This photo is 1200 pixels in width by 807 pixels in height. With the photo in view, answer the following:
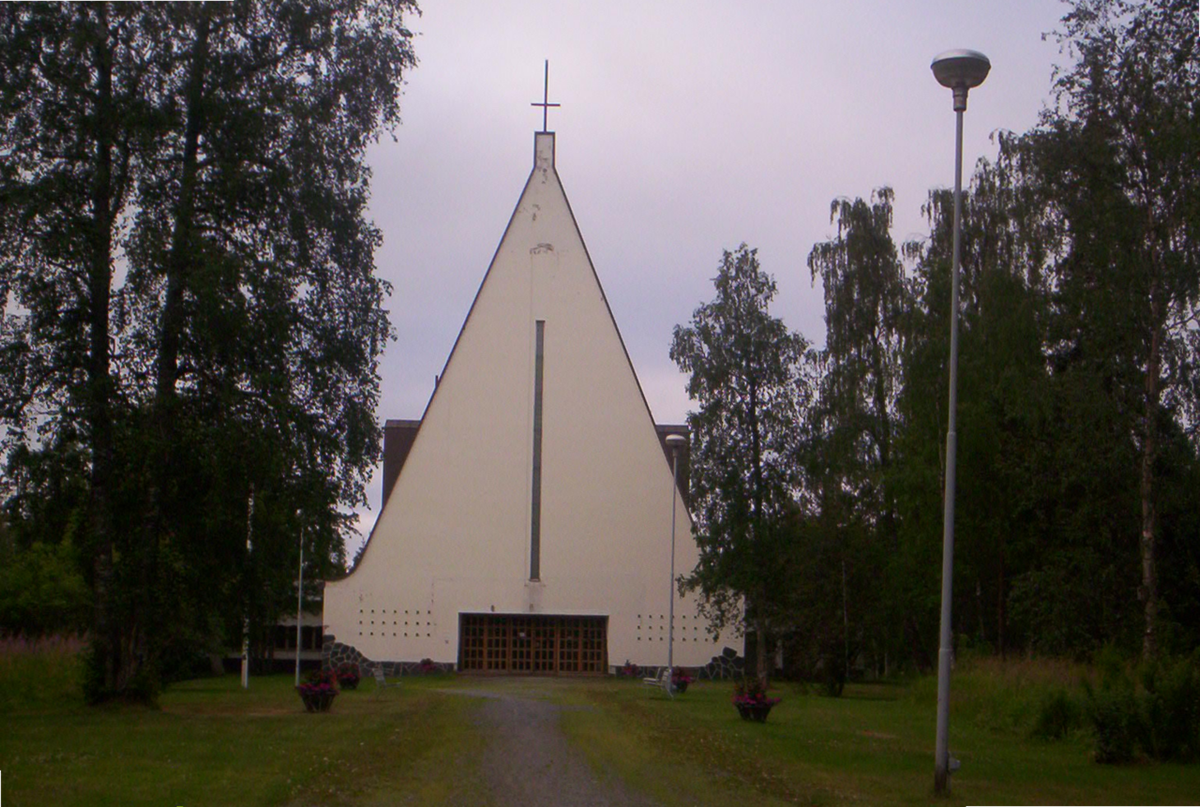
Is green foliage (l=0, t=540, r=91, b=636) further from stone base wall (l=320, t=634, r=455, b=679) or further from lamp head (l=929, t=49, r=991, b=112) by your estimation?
lamp head (l=929, t=49, r=991, b=112)

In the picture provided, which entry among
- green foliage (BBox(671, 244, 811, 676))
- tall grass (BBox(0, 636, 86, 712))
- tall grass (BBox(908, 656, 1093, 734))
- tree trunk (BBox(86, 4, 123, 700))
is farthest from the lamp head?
green foliage (BBox(671, 244, 811, 676))

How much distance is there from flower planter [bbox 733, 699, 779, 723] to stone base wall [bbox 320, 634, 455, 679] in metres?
20.8

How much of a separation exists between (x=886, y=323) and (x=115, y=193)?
89.0 feet

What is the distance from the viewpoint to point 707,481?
37.9 meters

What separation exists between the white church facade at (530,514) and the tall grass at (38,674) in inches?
617

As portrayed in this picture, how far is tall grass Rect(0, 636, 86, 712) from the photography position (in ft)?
72.5

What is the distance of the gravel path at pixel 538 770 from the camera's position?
11.6 m

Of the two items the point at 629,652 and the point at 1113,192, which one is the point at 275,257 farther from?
the point at 629,652

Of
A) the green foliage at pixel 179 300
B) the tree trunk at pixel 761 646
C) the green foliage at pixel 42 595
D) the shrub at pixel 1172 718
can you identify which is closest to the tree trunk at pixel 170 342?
the green foliage at pixel 179 300

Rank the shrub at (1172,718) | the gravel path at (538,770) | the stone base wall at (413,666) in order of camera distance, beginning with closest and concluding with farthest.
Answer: the gravel path at (538,770), the shrub at (1172,718), the stone base wall at (413,666)

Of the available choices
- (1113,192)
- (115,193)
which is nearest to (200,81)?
(115,193)

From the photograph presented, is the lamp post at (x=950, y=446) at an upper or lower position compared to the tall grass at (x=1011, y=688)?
upper

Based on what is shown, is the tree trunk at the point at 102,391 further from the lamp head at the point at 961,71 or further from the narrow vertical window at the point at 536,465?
the narrow vertical window at the point at 536,465

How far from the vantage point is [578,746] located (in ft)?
53.6
